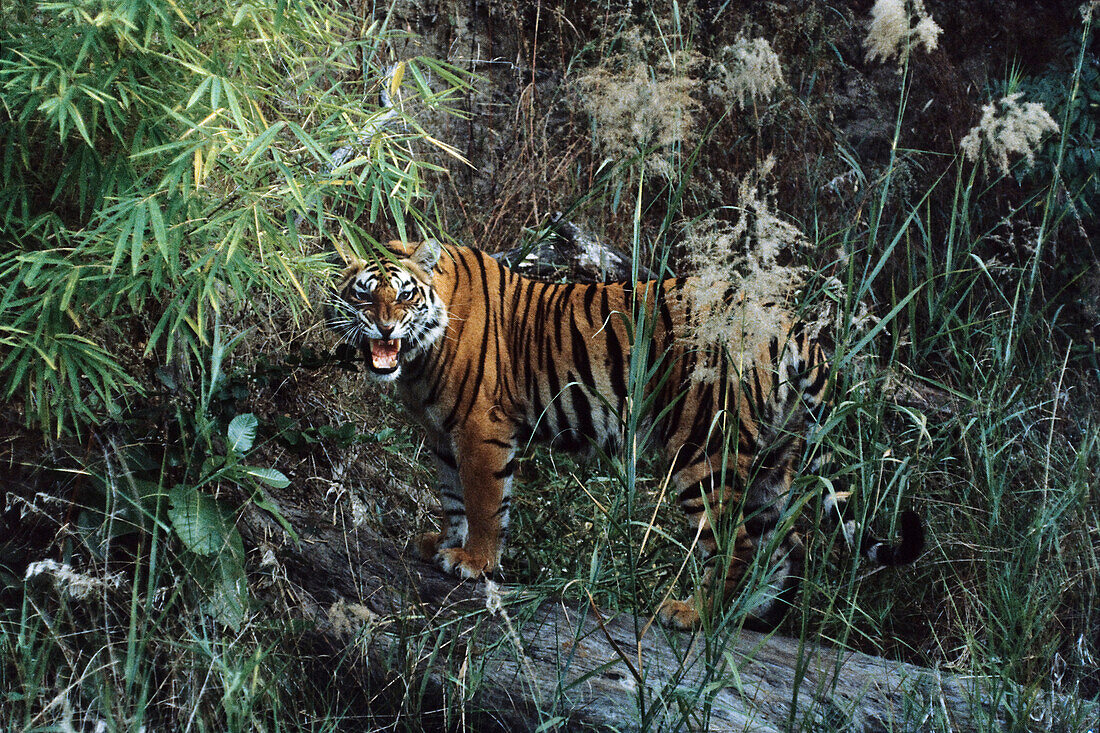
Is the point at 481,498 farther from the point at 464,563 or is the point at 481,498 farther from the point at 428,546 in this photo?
the point at 428,546

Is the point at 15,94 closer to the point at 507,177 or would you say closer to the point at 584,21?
the point at 507,177

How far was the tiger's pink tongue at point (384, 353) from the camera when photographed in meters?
3.32

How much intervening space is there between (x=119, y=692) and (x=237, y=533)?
0.66 m

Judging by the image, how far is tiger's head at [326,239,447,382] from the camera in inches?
131

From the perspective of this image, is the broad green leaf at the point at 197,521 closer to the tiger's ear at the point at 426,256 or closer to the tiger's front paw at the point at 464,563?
the tiger's front paw at the point at 464,563

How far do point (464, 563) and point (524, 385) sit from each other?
27.6 inches

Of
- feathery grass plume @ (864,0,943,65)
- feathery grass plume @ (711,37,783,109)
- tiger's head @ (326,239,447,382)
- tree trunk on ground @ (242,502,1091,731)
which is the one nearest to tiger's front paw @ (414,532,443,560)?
tree trunk on ground @ (242,502,1091,731)

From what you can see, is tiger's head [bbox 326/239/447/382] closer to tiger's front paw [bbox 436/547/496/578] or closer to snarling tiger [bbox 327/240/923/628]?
snarling tiger [bbox 327/240/923/628]

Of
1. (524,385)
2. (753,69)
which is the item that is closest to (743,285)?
(753,69)

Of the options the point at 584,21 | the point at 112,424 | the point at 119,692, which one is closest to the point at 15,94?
the point at 112,424

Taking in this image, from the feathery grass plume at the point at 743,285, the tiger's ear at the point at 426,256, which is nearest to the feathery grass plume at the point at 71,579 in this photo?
the tiger's ear at the point at 426,256

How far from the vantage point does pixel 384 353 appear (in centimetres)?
333

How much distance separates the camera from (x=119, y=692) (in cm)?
246

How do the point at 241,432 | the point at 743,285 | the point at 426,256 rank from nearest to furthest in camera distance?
the point at 743,285 → the point at 241,432 → the point at 426,256
